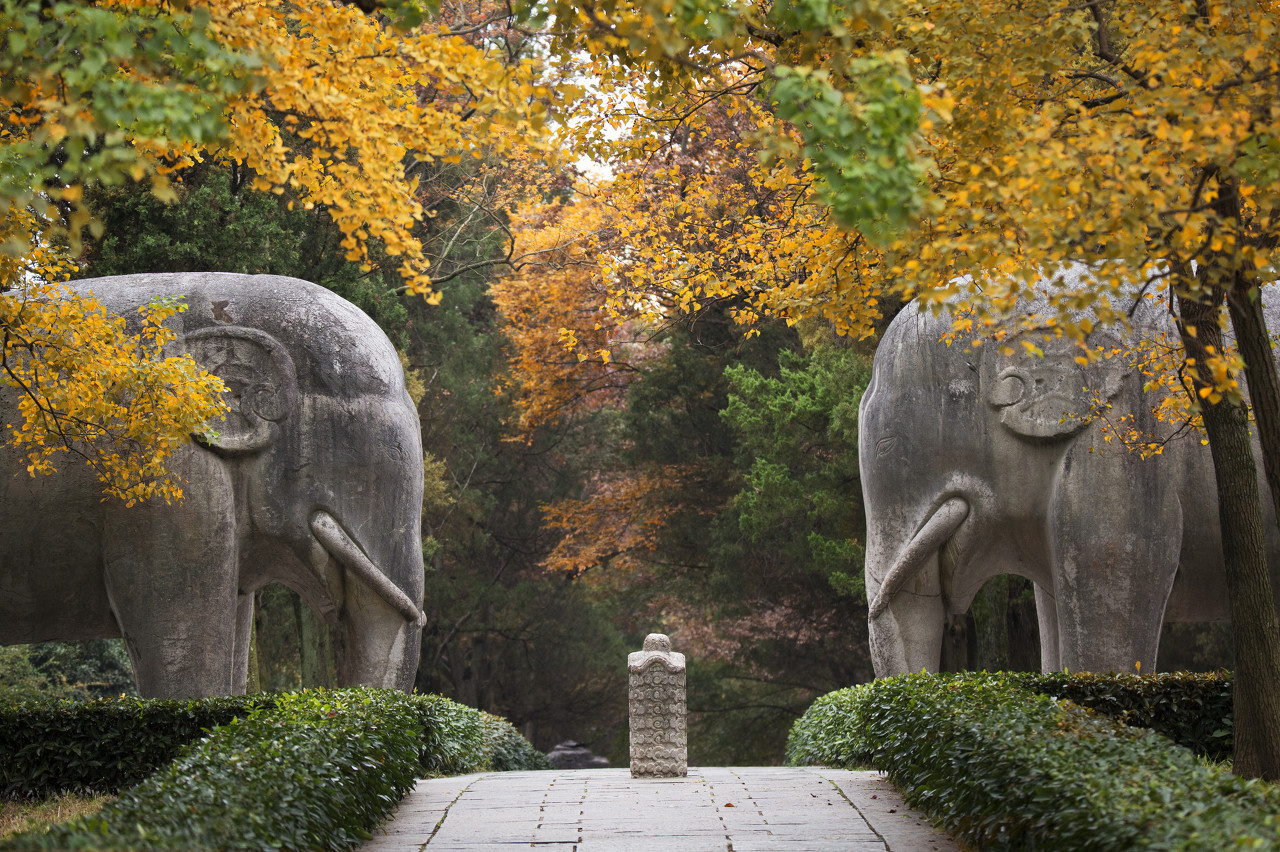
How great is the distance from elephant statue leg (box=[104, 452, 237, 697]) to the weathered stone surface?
12230mm

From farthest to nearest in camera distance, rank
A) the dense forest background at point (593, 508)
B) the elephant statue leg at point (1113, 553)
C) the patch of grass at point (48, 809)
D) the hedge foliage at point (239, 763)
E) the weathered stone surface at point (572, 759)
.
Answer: the weathered stone surface at point (572, 759) < the dense forest background at point (593, 508) < the elephant statue leg at point (1113, 553) < the patch of grass at point (48, 809) < the hedge foliage at point (239, 763)

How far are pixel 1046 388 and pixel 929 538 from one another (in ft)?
4.53

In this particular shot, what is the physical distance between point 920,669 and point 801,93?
602cm

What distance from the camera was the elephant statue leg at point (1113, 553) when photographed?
8570 mm

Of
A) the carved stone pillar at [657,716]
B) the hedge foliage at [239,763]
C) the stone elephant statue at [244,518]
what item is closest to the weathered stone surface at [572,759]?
the hedge foliage at [239,763]

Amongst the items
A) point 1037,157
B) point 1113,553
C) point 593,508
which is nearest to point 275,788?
point 1037,157

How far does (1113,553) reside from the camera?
8.55 meters

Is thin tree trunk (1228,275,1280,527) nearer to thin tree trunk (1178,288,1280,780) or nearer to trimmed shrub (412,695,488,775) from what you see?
thin tree trunk (1178,288,1280,780)

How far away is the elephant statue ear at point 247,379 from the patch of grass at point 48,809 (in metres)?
2.47

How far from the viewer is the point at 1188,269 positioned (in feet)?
17.7

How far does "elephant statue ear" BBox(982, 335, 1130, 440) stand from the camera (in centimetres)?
866

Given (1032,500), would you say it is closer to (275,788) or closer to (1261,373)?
→ (1261,373)

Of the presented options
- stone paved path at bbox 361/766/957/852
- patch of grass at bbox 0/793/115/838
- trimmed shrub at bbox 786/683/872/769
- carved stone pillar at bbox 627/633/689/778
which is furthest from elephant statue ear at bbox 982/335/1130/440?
patch of grass at bbox 0/793/115/838

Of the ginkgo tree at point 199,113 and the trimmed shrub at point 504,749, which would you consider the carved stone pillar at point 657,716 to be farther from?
the ginkgo tree at point 199,113
